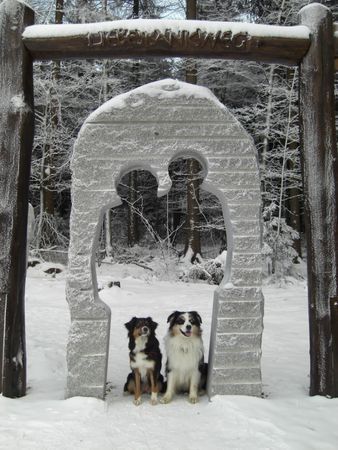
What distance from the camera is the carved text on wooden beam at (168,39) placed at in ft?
14.7

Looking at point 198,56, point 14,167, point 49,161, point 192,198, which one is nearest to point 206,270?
point 192,198

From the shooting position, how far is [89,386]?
4.31m

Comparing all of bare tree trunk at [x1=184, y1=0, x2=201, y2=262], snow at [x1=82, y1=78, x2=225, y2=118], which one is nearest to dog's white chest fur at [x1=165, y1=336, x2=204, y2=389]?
snow at [x1=82, y1=78, x2=225, y2=118]

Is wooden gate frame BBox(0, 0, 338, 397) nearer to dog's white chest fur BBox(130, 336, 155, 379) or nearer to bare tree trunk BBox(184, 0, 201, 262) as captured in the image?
dog's white chest fur BBox(130, 336, 155, 379)

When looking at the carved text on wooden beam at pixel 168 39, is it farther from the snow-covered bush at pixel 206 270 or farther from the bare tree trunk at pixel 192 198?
the bare tree trunk at pixel 192 198

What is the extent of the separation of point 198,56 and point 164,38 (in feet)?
1.27

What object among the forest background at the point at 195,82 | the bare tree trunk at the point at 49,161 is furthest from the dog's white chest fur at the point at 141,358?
the bare tree trunk at the point at 49,161

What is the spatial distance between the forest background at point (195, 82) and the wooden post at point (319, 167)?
741cm

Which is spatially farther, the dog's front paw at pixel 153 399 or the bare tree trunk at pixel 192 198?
the bare tree trunk at pixel 192 198

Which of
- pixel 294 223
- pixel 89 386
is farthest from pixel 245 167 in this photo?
pixel 294 223

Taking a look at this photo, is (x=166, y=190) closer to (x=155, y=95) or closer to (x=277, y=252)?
(x=155, y=95)

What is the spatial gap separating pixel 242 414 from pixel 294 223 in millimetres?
10879

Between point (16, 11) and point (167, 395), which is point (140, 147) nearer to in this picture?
point (16, 11)

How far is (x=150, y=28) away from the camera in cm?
448
